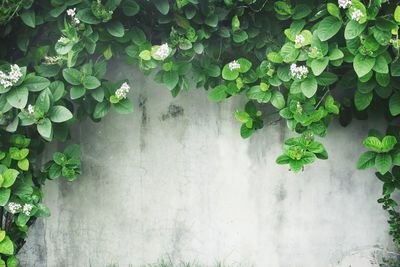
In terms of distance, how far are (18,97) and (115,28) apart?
65 cm

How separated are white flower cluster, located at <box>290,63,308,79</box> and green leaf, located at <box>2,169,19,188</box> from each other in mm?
1600

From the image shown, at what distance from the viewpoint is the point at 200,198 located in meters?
3.44

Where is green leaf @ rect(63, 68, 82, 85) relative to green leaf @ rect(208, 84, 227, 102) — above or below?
above

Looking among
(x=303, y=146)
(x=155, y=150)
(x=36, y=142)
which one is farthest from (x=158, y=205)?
(x=303, y=146)

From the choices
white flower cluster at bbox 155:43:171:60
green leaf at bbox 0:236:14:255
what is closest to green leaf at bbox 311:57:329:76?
white flower cluster at bbox 155:43:171:60

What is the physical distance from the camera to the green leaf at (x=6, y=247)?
2848 millimetres

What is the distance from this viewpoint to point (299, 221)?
342 centimetres

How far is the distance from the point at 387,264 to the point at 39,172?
2356mm

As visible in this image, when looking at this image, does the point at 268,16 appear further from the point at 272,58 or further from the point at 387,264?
the point at 387,264

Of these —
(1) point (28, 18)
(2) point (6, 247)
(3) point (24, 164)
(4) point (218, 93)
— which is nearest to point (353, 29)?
(4) point (218, 93)

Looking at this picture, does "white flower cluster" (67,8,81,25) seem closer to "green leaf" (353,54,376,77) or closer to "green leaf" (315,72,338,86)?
"green leaf" (315,72,338,86)

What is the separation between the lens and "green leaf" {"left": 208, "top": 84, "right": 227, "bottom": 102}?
3.08 metres

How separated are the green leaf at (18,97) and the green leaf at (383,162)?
6.38 feet

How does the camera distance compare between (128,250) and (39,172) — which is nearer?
(39,172)
